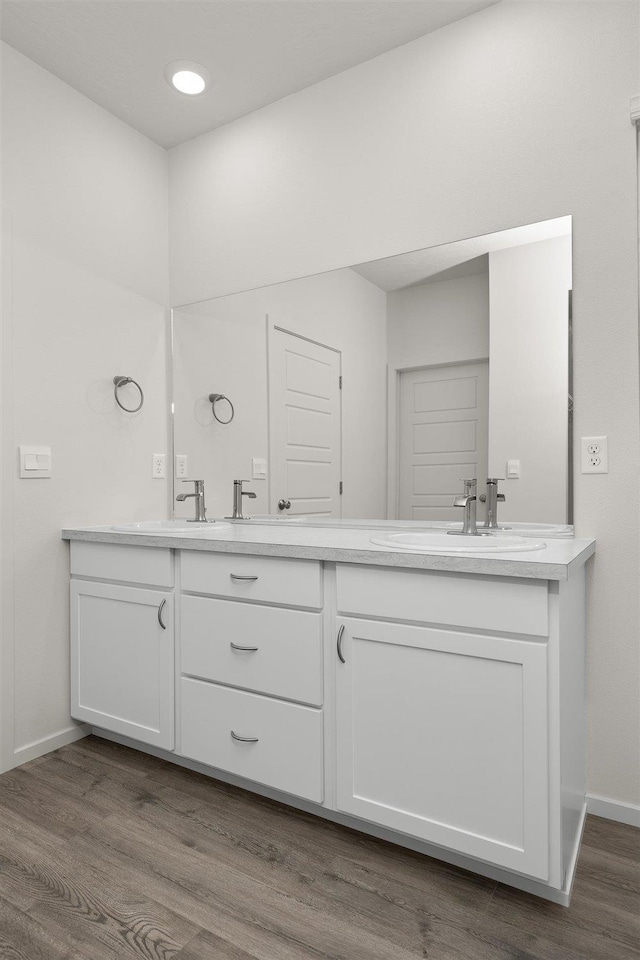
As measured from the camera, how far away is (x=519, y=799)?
4.38 ft

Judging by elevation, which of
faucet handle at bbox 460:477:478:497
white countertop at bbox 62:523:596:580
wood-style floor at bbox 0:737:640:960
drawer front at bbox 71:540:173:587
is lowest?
wood-style floor at bbox 0:737:640:960

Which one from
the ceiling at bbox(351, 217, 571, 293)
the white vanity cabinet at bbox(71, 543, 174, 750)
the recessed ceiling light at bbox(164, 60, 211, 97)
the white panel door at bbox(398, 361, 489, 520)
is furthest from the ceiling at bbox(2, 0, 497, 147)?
the white vanity cabinet at bbox(71, 543, 174, 750)

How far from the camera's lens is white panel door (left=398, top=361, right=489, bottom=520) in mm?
2010

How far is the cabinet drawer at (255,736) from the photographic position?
1.65 m

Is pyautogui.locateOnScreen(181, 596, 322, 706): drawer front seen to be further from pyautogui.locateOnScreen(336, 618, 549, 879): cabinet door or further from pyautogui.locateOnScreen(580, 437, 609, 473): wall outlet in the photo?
pyautogui.locateOnScreen(580, 437, 609, 473): wall outlet

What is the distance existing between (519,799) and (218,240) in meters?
2.46

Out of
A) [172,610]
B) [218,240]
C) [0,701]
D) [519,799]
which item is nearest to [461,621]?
[519,799]

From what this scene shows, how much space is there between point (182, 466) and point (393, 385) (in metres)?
1.15

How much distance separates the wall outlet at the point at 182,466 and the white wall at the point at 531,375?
1.45m

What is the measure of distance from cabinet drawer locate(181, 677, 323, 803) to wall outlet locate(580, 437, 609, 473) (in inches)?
44.2

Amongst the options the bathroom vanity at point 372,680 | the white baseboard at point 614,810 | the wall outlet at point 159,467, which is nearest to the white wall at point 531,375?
the bathroom vanity at point 372,680

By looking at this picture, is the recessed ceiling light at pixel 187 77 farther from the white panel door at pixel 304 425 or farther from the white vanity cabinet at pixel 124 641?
the white vanity cabinet at pixel 124 641

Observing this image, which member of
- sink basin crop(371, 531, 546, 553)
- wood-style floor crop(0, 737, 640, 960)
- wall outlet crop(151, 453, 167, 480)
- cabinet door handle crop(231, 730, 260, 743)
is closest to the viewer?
wood-style floor crop(0, 737, 640, 960)

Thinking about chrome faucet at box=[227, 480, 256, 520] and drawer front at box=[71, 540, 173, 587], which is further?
chrome faucet at box=[227, 480, 256, 520]
